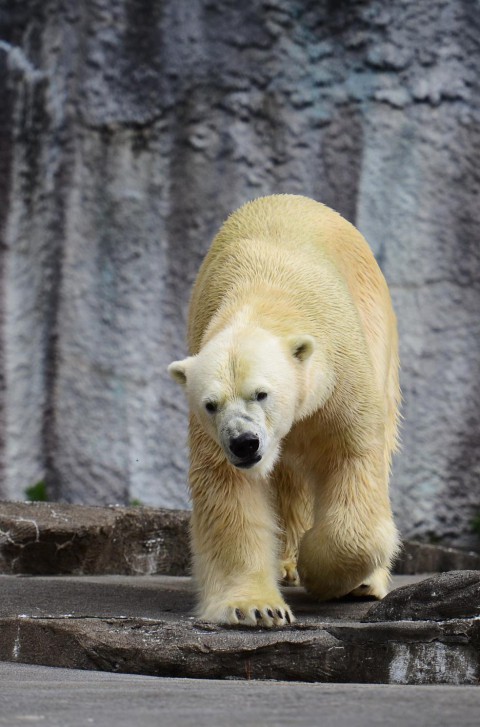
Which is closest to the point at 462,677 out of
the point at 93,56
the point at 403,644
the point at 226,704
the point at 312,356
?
the point at 403,644

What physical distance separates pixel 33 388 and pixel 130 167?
1459mm

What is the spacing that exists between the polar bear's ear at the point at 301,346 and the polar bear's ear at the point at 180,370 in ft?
0.99

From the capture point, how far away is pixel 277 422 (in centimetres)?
315

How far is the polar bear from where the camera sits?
309cm

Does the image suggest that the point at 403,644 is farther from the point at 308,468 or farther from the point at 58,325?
the point at 58,325

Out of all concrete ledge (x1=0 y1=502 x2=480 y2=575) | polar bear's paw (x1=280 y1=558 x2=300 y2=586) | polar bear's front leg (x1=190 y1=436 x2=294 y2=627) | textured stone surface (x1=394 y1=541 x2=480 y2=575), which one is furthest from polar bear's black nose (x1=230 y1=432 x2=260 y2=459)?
textured stone surface (x1=394 y1=541 x2=480 y2=575)

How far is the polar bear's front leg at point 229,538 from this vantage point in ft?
10.6

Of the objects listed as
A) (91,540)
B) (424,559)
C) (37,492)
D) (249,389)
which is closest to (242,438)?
(249,389)

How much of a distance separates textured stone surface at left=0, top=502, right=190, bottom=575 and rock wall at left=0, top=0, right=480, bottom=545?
6.61 feet

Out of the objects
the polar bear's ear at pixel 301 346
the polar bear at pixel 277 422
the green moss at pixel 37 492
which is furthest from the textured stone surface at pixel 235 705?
the green moss at pixel 37 492

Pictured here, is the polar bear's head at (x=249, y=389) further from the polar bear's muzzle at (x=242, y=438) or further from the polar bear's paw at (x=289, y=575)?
the polar bear's paw at (x=289, y=575)

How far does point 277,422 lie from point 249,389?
16 cm

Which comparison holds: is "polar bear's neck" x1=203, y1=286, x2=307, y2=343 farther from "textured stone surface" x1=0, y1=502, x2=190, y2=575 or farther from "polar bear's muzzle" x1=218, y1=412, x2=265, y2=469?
"textured stone surface" x1=0, y1=502, x2=190, y2=575

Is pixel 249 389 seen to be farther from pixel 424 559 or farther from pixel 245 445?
pixel 424 559
